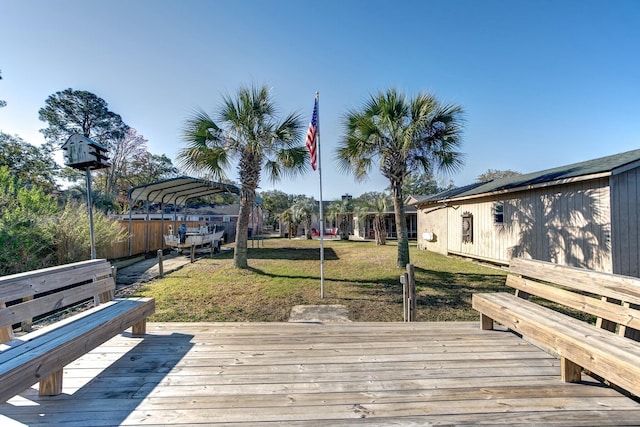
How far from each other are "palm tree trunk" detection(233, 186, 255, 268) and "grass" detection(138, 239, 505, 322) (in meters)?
0.38

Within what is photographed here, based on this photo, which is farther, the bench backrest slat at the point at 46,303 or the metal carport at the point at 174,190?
the metal carport at the point at 174,190

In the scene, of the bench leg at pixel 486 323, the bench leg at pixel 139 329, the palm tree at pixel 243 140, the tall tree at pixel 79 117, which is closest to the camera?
the bench leg at pixel 139 329

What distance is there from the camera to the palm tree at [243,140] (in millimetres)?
8242

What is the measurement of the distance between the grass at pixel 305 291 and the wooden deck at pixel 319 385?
1841 millimetres

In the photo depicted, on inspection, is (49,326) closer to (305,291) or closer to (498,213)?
(305,291)

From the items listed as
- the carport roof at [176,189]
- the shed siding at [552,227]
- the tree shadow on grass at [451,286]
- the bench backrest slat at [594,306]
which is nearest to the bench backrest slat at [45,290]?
the bench backrest slat at [594,306]

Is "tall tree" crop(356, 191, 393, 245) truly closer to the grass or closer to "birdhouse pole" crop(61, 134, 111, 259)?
the grass

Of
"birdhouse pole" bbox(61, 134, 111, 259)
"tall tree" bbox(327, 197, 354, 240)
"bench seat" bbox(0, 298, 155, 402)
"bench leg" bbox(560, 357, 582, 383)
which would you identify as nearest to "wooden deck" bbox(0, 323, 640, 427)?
"bench leg" bbox(560, 357, 582, 383)

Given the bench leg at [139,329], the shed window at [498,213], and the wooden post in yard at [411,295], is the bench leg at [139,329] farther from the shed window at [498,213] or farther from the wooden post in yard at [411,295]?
the shed window at [498,213]

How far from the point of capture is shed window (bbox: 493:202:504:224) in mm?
10312

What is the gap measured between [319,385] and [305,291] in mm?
4400

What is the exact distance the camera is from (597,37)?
8.80 metres

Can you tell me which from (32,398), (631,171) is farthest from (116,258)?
(631,171)

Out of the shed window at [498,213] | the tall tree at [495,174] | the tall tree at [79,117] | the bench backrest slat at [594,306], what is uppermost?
the tall tree at [79,117]
